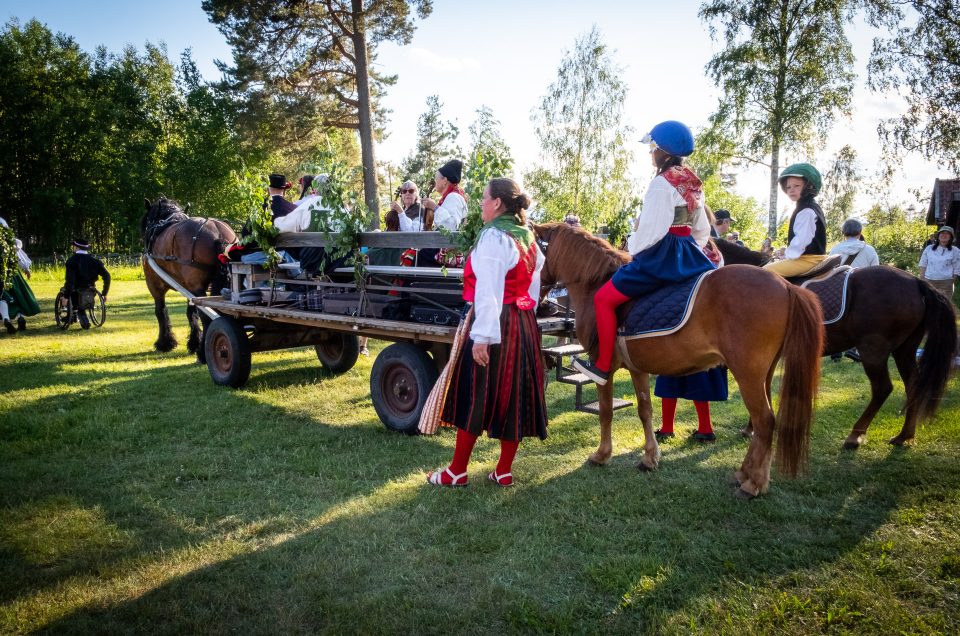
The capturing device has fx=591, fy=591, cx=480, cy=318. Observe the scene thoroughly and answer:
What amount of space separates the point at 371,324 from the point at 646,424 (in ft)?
8.26

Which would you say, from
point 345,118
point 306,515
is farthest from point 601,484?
point 345,118

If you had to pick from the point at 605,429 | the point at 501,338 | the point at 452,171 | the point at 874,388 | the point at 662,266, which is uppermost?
the point at 452,171

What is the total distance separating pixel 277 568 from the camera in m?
3.17

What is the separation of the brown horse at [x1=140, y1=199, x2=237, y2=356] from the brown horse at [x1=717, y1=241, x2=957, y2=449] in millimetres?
8154

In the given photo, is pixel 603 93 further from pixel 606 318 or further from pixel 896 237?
pixel 606 318

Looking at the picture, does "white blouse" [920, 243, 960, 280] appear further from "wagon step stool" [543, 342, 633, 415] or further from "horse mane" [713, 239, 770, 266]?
"wagon step stool" [543, 342, 633, 415]

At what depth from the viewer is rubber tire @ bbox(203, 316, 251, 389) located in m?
7.05

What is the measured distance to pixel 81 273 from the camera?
1205 centimetres

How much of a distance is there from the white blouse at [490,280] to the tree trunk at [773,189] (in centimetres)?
1717

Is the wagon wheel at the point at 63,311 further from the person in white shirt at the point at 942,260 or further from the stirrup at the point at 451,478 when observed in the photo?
the person in white shirt at the point at 942,260

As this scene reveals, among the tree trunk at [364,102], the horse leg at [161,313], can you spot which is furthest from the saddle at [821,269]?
the tree trunk at [364,102]

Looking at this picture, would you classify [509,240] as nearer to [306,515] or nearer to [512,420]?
[512,420]

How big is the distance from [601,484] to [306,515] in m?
2.05

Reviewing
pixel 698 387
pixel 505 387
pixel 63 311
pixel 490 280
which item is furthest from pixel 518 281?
pixel 63 311
